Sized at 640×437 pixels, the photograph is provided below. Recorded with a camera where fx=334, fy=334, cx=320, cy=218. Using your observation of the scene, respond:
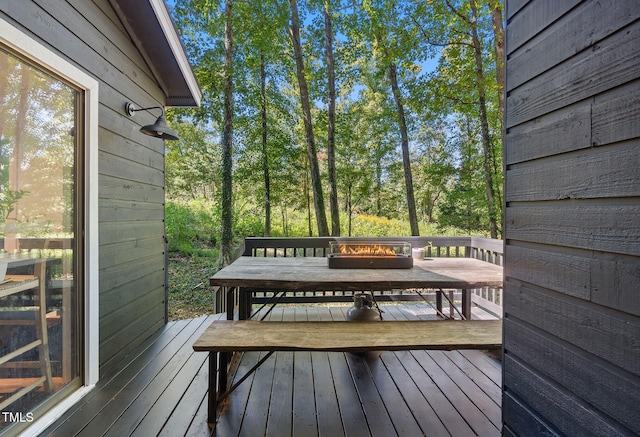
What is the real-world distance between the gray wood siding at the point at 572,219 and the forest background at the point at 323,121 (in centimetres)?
523

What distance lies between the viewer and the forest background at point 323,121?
725cm

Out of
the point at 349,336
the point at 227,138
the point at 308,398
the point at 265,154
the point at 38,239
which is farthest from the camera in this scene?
the point at 265,154

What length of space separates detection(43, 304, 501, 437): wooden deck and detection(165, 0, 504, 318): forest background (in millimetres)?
3857

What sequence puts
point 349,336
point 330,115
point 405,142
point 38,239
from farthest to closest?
point 405,142
point 330,115
point 349,336
point 38,239

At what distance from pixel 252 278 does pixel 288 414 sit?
886mm

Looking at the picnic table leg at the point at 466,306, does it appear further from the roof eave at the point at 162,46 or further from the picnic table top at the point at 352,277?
the roof eave at the point at 162,46

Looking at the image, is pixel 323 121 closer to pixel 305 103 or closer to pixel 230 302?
pixel 305 103

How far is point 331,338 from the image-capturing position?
203 cm

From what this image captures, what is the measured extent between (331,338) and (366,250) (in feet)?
3.61

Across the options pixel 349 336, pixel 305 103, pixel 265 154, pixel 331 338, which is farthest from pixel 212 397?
pixel 265 154

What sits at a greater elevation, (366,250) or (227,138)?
(227,138)

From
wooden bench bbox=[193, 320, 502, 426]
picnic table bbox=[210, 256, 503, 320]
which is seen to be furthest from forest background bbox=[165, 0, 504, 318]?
wooden bench bbox=[193, 320, 502, 426]

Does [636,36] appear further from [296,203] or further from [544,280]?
[296,203]

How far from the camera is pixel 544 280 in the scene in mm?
1201
